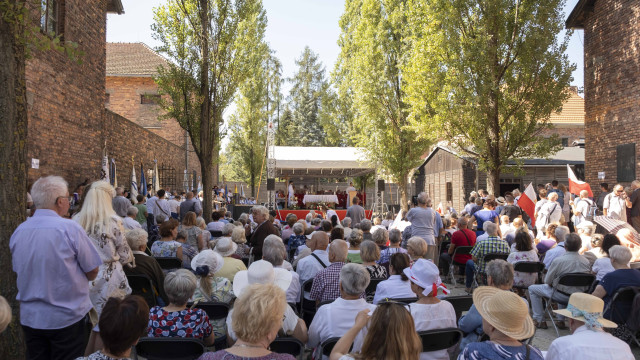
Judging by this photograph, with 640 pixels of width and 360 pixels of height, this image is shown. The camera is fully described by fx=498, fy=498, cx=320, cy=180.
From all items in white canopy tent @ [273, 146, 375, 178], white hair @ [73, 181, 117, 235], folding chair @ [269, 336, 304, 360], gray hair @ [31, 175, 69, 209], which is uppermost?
white canopy tent @ [273, 146, 375, 178]

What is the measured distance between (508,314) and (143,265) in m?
3.67

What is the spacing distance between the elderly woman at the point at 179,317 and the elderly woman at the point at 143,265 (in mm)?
1503

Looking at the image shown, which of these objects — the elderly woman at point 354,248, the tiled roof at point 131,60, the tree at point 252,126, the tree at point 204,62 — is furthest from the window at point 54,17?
the tree at point 252,126

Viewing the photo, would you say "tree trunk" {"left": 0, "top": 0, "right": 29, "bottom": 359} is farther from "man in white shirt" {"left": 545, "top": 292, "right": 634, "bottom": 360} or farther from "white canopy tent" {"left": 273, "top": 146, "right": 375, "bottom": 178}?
"white canopy tent" {"left": 273, "top": 146, "right": 375, "bottom": 178}

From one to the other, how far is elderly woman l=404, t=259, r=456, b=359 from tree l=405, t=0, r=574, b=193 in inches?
465

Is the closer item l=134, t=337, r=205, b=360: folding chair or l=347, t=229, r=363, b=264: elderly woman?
l=134, t=337, r=205, b=360: folding chair

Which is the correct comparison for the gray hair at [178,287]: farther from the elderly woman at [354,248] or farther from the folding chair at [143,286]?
the elderly woman at [354,248]

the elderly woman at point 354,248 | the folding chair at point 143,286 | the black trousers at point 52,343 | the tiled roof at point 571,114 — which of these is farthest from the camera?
the tiled roof at point 571,114

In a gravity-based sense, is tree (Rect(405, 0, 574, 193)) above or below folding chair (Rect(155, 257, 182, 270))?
above

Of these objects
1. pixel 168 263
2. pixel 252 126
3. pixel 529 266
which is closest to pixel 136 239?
pixel 168 263

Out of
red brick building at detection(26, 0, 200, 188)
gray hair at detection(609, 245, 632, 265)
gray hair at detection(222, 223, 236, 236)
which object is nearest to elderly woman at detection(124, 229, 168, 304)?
gray hair at detection(222, 223, 236, 236)

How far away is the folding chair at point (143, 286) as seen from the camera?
4949 millimetres

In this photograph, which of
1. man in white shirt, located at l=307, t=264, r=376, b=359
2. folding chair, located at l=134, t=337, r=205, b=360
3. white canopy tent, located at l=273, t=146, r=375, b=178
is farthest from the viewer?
white canopy tent, located at l=273, t=146, r=375, b=178

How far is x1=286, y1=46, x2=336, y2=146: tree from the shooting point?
52562mm
